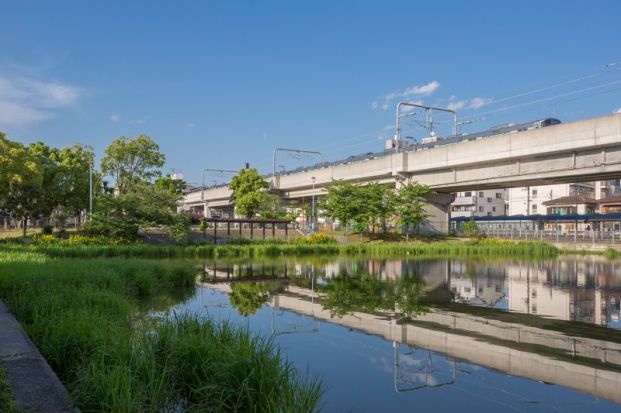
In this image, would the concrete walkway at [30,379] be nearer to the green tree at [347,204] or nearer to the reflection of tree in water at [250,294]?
the reflection of tree in water at [250,294]

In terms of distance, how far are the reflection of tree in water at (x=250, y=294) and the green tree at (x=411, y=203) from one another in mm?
26923

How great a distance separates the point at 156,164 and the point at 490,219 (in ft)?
132

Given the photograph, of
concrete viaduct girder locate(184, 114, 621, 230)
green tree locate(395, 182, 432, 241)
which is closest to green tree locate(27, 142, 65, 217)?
concrete viaduct girder locate(184, 114, 621, 230)

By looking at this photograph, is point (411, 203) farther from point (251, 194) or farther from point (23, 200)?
point (23, 200)

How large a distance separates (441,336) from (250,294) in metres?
7.25

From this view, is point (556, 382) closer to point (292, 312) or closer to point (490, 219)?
point (292, 312)

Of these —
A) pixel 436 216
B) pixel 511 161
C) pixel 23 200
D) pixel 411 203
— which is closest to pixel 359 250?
pixel 411 203

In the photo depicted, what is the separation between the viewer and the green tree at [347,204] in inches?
1794

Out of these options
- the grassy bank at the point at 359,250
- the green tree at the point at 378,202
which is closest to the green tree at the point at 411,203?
the green tree at the point at 378,202

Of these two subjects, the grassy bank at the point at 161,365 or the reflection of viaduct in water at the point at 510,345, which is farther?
the reflection of viaduct in water at the point at 510,345

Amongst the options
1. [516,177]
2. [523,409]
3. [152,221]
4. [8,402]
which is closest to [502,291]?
[523,409]

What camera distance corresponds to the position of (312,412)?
5.05 metres

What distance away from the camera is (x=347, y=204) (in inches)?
1804

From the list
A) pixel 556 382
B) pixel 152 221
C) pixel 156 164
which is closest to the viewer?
pixel 556 382
